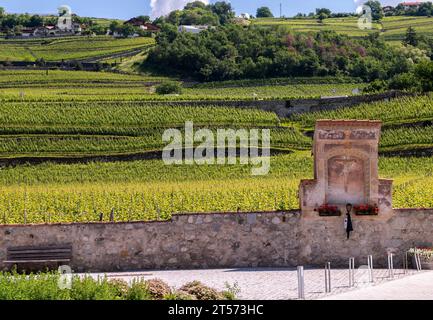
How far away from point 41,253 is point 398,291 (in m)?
9.07

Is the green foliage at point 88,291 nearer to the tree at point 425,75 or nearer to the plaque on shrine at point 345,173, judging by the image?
the plaque on shrine at point 345,173

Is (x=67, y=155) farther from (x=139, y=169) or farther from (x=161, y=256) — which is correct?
(x=161, y=256)

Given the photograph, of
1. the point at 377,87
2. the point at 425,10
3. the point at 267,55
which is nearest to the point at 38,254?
the point at 377,87

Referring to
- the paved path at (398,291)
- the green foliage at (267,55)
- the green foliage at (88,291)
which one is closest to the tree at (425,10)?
the green foliage at (267,55)

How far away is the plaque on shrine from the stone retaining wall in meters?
0.34

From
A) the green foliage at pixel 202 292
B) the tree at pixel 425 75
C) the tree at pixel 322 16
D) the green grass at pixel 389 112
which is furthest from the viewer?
the tree at pixel 322 16

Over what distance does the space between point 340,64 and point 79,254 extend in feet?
245

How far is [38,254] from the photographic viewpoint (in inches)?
941

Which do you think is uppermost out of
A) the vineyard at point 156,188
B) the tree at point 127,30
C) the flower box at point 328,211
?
Result: the tree at point 127,30

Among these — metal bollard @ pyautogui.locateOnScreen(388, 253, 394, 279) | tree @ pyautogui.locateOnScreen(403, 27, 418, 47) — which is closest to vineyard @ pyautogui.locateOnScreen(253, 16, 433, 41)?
tree @ pyautogui.locateOnScreen(403, 27, 418, 47)

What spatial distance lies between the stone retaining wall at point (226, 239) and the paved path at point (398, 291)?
2896 millimetres

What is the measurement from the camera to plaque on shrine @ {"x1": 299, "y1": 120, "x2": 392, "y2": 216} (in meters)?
23.8

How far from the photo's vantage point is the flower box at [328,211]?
23.8 meters
